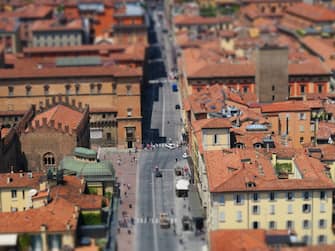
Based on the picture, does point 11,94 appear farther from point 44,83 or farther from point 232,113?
Answer: point 232,113

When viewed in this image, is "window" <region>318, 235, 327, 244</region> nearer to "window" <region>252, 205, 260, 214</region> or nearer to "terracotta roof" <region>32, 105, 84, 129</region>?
"window" <region>252, 205, 260, 214</region>

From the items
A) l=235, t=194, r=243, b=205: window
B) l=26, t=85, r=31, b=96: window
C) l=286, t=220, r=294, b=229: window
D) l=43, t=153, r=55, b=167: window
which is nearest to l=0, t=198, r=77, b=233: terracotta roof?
l=235, t=194, r=243, b=205: window

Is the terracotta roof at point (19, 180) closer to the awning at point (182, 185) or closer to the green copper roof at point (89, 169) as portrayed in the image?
the green copper roof at point (89, 169)

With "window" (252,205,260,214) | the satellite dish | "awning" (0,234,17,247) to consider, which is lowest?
→ "awning" (0,234,17,247)

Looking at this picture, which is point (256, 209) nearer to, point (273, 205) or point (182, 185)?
point (273, 205)

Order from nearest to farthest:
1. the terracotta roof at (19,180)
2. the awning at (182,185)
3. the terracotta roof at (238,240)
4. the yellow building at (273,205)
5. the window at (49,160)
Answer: the terracotta roof at (238,240), the yellow building at (273,205), the terracotta roof at (19,180), the awning at (182,185), the window at (49,160)

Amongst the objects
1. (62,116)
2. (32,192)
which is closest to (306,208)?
(32,192)

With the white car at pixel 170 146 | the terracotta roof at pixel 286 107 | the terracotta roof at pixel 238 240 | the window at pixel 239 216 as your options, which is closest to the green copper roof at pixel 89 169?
the window at pixel 239 216

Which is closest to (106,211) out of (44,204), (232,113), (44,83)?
(44,204)

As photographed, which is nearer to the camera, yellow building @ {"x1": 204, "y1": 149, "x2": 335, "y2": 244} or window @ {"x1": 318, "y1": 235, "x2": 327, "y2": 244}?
window @ {"x1": 318, "y1": 235, "x2": 327, "y2": 244}
